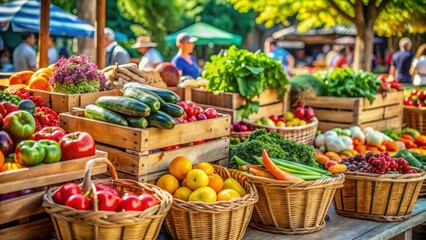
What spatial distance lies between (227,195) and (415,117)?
6.11m

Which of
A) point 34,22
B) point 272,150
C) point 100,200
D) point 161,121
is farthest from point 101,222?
point 34,22

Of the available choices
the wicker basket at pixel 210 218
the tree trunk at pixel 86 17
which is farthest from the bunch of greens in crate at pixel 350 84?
the tree trunk at pixel 86 17

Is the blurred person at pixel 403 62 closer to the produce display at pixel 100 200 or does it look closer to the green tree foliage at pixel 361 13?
the green tree foliage at pixel 361 13

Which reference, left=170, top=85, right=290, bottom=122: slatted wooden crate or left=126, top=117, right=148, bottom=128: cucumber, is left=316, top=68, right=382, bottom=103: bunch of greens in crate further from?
left=126, top=117, right=148, bottom=128: cucumber

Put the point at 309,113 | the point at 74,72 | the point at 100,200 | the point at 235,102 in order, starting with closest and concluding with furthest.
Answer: the point at 100,200
the point at 74,72
the point at 235,102
the point at 309,113

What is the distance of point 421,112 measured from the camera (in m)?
8.97

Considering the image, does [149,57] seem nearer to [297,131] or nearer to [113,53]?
[113,53]

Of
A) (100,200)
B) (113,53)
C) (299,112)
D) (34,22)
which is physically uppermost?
(34,22)

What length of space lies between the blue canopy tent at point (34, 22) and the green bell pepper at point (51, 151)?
27.6 feet

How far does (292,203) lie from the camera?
13.5ft

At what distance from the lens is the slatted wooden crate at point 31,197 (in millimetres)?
3355

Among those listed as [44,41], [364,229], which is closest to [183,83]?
[44,41]

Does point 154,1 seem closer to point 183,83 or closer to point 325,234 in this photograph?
point 183,83

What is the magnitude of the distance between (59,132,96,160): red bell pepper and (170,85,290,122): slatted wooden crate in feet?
10.3
